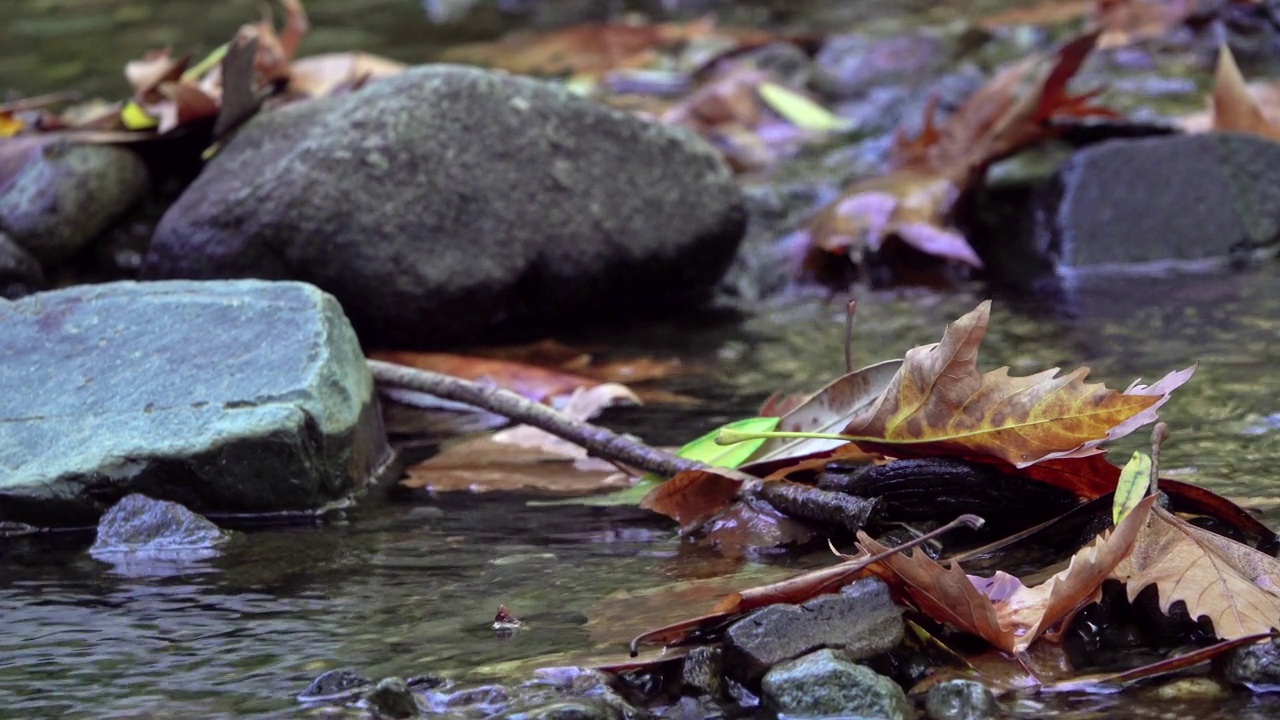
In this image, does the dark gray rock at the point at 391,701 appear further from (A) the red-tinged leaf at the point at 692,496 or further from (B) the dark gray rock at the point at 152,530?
(B) the dark gray rock at the point at 152,530

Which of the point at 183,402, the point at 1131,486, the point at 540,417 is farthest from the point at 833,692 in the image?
the point at 183,402

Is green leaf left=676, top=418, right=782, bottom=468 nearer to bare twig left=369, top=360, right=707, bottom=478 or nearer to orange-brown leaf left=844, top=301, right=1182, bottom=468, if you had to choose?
bare twig left=369, top=360, right=707, bottom=478

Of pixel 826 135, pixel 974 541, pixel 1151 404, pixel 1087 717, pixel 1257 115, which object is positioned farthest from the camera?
pixel 826 135

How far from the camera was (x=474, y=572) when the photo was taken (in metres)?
1.95

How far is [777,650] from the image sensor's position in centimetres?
148

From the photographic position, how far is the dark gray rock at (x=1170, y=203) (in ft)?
13.5

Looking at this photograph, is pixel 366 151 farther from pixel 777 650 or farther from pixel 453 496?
pixel 777 650

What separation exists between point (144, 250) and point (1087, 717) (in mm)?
3090

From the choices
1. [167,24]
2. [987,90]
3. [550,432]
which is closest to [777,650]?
[550,432]

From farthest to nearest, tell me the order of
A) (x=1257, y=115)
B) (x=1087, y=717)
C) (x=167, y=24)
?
(x=167, y=24) < (x=1257, y=115) < (x=1087, y=717)

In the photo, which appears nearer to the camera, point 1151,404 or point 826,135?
point 1151,404

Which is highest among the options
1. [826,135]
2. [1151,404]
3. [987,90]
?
[1151,404]

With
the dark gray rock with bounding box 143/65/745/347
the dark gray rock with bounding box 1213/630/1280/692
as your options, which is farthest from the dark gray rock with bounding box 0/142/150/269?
the dark gray rock with bounding box 1213/630/1280/692

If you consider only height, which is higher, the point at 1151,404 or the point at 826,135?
the point at 1151,404
